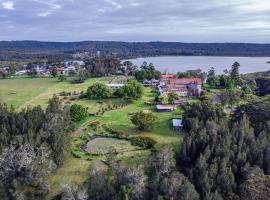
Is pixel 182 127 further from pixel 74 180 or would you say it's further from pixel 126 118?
pixel 74 180

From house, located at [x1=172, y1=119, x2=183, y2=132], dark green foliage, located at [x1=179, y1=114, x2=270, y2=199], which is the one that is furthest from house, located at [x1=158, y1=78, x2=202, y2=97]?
dark green foliage, located at [x1=179, y1=114, x2=270, y2=199]

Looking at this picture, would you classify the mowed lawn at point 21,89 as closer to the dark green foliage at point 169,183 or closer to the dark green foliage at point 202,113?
the dark green foliage at point 202,113

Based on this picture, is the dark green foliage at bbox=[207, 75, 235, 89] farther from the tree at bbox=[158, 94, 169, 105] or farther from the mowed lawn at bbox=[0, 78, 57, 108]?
the mowed lawn at bbox=[0, 78, 57, 108]

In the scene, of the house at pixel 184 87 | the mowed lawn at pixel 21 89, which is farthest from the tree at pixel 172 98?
the mowed lawn at pixel 21 89

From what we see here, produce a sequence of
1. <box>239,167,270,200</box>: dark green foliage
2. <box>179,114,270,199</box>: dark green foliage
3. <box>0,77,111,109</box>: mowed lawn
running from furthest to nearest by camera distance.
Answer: <box>0,77,111,109</box>: mowed lawn, <box>179,114,270,199</box>: dark green foliage, <box>239,167,270,200</box>: dark green foliage

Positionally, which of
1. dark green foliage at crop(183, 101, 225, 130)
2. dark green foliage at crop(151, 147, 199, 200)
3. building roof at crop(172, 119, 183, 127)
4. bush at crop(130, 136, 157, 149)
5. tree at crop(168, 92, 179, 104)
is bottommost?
bush at crop(130, 136, 157, 149)

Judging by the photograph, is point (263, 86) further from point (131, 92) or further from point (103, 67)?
point (103, 67)

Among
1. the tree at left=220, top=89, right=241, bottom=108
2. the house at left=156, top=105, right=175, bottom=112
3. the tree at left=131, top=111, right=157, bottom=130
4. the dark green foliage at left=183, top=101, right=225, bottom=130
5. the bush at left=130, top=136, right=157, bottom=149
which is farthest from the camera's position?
the house at left=156, top=105, right=175, bottom=112

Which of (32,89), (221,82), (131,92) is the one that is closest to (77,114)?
(131,92)
